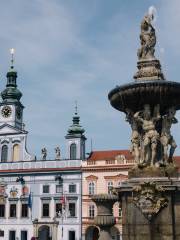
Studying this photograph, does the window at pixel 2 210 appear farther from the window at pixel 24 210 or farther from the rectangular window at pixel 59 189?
the rectangular window at pixel 59 189

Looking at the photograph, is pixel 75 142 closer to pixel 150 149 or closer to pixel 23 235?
pixel 23 235

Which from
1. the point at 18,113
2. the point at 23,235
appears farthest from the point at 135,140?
the point at 18,113

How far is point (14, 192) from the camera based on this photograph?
159ft

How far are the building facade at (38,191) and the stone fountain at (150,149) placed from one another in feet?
114

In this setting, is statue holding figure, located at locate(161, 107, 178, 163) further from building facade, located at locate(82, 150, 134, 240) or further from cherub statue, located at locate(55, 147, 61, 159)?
cherub statue, located at locate(55, 147, 61, 159)

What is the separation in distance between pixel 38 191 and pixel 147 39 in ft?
125

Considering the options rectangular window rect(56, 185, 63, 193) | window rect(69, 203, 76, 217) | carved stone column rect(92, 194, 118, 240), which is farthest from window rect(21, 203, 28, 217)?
carved stone column rect(92, 194, 118, 240)

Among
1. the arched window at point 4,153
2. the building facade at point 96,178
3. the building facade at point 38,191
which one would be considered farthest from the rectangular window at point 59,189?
the arched window at point 4,153

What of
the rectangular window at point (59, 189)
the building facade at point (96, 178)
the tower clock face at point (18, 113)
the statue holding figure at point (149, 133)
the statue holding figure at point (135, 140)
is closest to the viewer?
the statue holding figure at point (149, 133)

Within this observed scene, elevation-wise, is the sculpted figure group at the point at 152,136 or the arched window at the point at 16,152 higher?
the arched window at the point at 16,152

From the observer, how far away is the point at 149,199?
9.88m

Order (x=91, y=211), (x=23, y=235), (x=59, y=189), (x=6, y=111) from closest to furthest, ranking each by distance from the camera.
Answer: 1. (x=91, y=211)
2. (x=59, y=189)
3. (x=23, y=235)
4. (x=6, y=111)

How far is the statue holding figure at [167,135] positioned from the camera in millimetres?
10820

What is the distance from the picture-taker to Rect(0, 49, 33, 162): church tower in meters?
50.0
